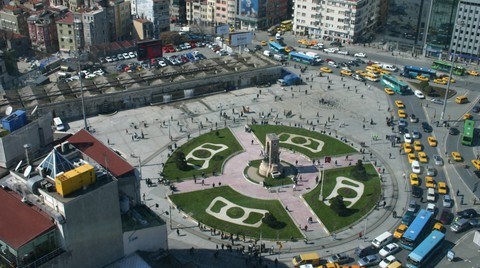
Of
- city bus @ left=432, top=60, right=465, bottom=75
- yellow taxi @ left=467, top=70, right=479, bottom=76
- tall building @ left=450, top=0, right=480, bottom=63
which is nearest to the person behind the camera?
yellow taxi @ left=467, top=70, right=479, bottom=76

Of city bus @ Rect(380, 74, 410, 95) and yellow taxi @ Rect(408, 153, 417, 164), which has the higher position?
city bus @ Rect(380, 74, 410, 95)

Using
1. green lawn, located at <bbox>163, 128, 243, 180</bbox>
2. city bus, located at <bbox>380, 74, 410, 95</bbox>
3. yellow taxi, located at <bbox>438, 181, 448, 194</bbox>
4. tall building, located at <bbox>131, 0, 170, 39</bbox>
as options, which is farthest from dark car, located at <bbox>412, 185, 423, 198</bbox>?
tall building, located at <bbox>131, 0, 170, 39</bbox>

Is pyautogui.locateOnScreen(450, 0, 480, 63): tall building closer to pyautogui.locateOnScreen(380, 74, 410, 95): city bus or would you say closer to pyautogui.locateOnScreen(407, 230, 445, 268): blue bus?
pyautogui.locateOnScreen(380, 74, 410, 95): city bus

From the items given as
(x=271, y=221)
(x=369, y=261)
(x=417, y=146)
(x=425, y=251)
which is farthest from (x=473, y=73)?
(x=271, y=221)

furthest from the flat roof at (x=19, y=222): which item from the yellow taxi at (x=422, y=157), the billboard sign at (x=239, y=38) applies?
the billboard sign at (x=239, y=38)

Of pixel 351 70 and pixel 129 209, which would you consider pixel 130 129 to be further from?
pixel 351 70

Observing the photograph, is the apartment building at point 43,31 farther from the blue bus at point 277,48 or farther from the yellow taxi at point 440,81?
the yellow taxi at point 440,81

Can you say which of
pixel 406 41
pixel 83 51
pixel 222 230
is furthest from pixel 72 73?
pixel 406 41
